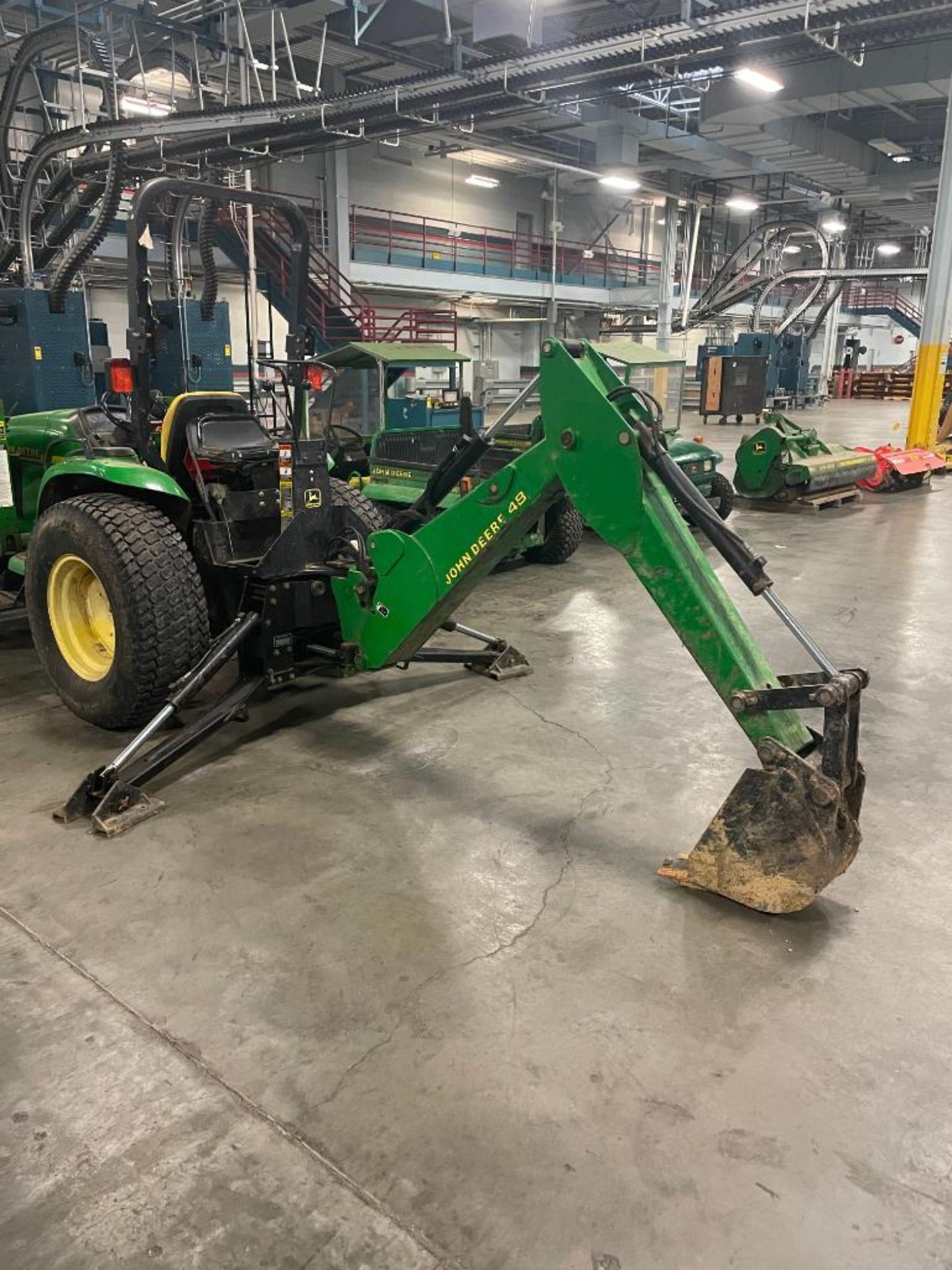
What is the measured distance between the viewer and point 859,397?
33906 millimetres

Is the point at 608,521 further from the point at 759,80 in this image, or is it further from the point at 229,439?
the point at 759,80

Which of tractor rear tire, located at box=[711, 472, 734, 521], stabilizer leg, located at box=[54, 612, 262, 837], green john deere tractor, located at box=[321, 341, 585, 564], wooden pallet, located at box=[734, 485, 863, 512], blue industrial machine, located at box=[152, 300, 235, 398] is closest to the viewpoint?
stabilizer leg, located at box=[54, 612, 262, 837]

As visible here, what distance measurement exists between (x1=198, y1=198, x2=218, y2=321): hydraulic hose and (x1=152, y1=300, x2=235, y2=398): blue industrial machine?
0.42ft

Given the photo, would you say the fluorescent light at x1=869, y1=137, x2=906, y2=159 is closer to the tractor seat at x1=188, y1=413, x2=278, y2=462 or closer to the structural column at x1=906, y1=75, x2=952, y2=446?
the structural column at x1=906, y1=75, x2=952, y2=446

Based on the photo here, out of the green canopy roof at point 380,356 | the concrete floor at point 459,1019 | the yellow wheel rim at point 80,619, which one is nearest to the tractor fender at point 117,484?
the yellow wheel rim at point 80,619

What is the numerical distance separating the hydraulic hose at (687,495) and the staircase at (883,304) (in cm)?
3851

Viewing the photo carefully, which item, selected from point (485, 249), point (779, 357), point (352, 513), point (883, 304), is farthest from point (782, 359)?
point (352, 513)

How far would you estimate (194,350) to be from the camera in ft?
39.0

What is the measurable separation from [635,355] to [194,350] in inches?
238

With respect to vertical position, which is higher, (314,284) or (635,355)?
(314,284)

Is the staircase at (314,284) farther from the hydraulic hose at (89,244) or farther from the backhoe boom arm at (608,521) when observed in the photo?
the backhoe boom arm at (608,521)

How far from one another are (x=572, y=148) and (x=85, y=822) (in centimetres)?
2367

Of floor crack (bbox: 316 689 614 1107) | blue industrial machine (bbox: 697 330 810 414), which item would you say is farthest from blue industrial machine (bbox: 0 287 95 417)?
blue industrial machine (bbox: 697 330 810 414)

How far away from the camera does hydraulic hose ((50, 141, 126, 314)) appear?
1050 centimetres
